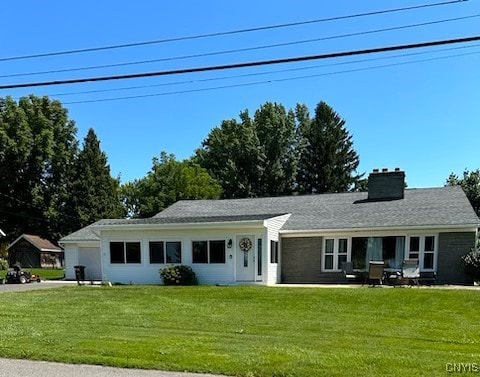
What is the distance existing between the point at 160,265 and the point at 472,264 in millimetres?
12871

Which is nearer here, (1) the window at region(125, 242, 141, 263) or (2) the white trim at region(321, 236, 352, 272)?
(2) the white trim at region(321, 236, 352, 272)

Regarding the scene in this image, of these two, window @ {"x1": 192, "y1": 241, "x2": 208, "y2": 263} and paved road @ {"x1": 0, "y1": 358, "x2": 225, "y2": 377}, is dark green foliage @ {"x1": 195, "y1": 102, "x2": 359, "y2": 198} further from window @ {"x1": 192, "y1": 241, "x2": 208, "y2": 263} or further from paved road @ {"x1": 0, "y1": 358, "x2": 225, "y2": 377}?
paved road @ {"x1": 0, "y1": 358, "x2": 225, "y2": 377}

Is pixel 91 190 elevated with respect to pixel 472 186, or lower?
elevated

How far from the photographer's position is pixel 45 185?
51.7 metres

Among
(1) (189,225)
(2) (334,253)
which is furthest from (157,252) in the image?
(2) (334,253)

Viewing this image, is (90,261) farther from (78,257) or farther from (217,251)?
(217,251)

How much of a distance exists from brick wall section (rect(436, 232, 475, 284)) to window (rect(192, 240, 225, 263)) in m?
8.96

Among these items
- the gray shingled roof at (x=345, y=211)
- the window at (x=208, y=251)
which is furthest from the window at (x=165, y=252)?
the gray shingled roof at (x=345, y=211)

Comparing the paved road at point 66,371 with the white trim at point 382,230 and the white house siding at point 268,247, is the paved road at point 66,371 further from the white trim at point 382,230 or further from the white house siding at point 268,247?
the white trim at point 382,230

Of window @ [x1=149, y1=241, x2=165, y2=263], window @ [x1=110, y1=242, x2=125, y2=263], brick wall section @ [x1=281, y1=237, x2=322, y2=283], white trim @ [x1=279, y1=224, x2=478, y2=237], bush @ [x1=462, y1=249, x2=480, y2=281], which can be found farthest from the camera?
window @ [x1=110, y1=242, x2=125, y2=263]

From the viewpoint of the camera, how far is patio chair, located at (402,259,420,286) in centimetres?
1638

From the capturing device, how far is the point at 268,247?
60.1 feet

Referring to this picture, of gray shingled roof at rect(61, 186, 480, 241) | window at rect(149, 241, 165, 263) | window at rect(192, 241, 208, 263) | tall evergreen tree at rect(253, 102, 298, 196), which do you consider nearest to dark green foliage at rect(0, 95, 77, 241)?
tall evergreen tree at rect(253, 102, 298, 196)

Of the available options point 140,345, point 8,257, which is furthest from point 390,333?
point 8,257
